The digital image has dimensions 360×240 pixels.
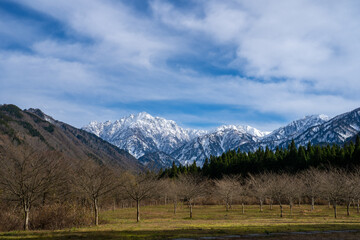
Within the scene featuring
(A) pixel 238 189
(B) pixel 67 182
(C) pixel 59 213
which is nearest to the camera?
(C) pixel 59 213

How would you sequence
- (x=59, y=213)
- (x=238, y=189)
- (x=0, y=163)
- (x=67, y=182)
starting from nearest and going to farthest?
(x=59, y=213), (x=0, y=163), (x=67, y=182), (x=238, y=189)

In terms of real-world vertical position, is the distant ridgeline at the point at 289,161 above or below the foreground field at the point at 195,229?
above

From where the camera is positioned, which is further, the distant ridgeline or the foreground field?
the distant ridgeline

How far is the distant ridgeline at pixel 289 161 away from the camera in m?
85.9

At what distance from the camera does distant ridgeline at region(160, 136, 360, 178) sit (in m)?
85.9

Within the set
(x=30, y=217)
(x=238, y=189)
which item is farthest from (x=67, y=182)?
(x=238, y=189)

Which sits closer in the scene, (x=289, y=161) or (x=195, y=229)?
(x=195, y=229)

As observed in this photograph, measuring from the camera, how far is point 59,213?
29906 millimetres

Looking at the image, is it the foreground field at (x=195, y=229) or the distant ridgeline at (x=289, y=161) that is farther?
the distant ridgeline at (x=289, y=161)

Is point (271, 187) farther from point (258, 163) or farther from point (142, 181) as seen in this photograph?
point (258, 163)

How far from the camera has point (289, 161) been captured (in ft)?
333

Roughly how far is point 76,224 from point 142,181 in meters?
16.8

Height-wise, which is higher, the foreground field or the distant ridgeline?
the distant ridgeline

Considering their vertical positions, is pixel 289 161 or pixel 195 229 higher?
pixel 289 161
